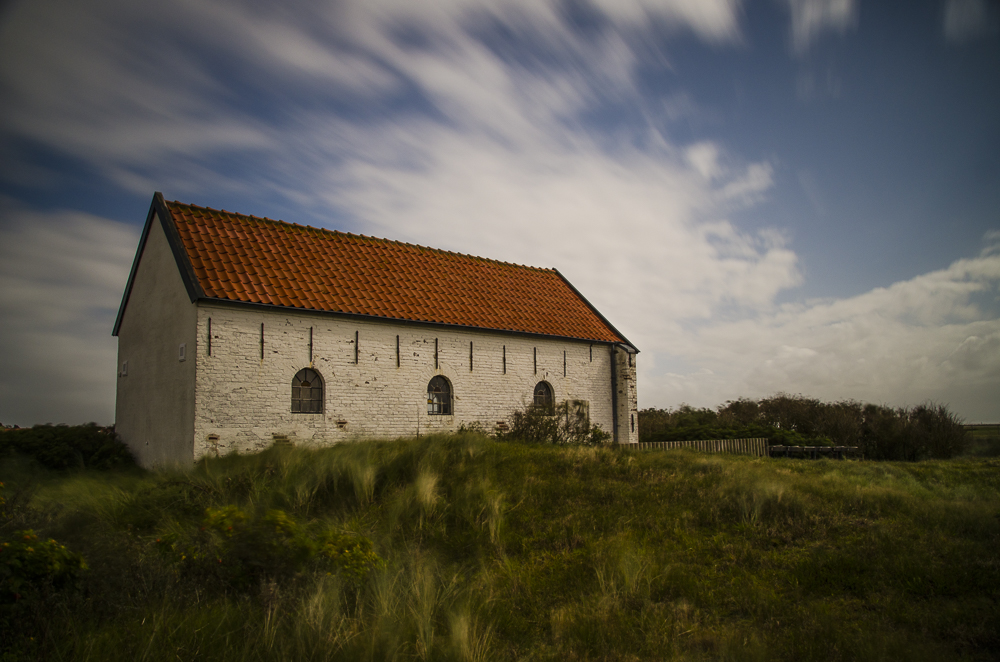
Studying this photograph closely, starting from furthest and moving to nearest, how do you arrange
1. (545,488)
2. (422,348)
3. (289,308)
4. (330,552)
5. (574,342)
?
1. (574,342)
2. (422,348)
3. (289,308)
4. (545,488)
5. (330,552)

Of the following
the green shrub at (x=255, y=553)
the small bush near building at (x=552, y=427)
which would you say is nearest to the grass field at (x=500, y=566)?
the green shrub at (x=255, y=553)

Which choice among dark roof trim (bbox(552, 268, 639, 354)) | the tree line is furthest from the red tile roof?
the tree line

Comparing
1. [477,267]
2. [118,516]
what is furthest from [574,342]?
[118,516]

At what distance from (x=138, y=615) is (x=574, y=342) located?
15115 mm

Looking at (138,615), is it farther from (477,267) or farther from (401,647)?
(477,267)

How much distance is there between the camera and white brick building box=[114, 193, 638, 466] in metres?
12.6

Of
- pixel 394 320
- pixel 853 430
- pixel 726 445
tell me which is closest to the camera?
pixel 394 320

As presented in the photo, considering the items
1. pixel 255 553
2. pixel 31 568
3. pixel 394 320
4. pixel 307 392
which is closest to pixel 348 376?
pixel 307 392

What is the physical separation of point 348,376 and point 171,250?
5148mm

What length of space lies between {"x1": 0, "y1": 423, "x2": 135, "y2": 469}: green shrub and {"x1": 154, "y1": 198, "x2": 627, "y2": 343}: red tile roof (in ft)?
18.0

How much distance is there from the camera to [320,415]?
535 inches

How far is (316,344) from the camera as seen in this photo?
13719 mm

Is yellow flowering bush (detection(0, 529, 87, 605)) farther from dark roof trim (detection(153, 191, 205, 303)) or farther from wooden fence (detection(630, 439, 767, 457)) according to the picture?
wooden fence (detection(630, 439, 767, 457))

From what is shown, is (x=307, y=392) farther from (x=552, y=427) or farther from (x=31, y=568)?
(x=31, y=568)
